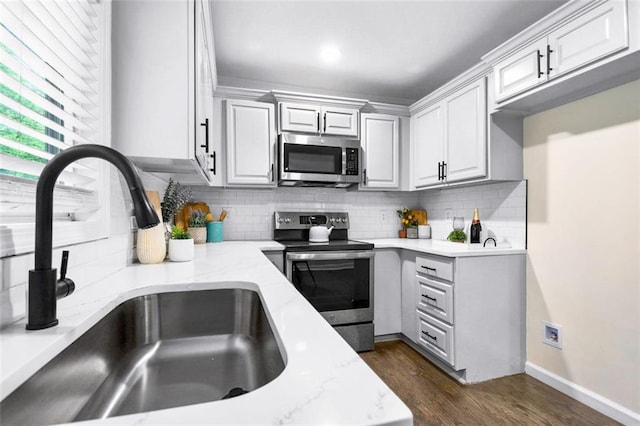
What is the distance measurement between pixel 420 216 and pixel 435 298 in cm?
127

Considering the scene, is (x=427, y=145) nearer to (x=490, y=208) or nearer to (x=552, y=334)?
(x=490, y=208)

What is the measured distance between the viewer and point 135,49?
1295 millimetres

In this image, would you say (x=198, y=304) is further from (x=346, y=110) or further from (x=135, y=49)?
(x=346, y=110)

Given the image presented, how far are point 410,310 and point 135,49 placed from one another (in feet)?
8.53

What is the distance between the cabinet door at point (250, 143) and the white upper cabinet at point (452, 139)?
1.43m

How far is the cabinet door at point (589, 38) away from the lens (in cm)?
150

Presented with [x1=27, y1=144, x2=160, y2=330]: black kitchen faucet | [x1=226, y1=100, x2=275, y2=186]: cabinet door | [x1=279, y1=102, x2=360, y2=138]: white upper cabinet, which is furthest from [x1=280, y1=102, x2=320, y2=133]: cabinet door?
[x1=27, y1=144, x2=160, y2=330]: black kitchen faucet

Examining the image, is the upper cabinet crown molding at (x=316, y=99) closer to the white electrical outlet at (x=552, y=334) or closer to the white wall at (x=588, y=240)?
the white wall at (x=588, y=240)

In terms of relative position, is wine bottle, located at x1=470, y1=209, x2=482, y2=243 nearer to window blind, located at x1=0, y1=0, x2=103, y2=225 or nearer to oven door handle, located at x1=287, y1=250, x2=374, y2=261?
oven door handle, located at x1=287, y1=250, x2=374, y2=261

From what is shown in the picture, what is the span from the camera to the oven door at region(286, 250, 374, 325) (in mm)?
2578

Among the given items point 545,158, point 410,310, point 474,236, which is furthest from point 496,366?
point 545,158

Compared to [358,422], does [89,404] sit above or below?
below

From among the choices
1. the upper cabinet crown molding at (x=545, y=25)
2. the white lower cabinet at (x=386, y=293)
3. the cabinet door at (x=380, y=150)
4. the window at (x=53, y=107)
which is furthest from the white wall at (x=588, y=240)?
the window at (x=53, y=107)

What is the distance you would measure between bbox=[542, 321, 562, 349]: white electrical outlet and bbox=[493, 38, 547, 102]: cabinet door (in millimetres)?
1575
